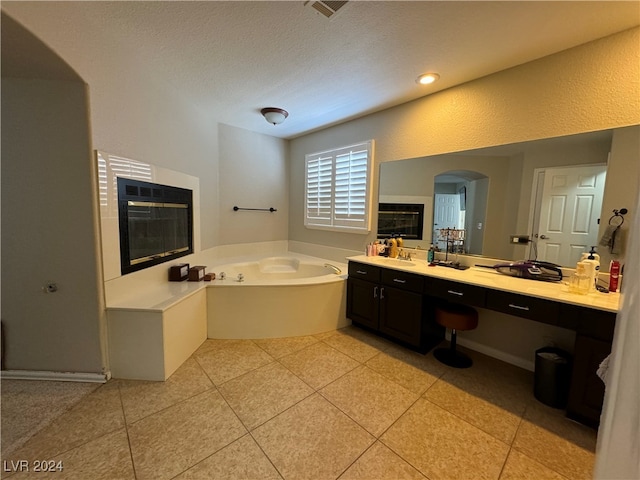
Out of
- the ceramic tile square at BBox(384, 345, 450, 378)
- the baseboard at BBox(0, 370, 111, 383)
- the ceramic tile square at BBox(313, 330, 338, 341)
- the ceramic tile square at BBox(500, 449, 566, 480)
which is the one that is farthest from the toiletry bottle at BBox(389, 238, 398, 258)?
the baseboard at BBox(0, 370, 111, 383)

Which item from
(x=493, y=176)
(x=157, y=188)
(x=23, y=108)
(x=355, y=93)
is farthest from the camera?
(x=355, y=93)

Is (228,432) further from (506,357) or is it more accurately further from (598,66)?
(598,66)

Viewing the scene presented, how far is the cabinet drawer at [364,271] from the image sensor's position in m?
2.57

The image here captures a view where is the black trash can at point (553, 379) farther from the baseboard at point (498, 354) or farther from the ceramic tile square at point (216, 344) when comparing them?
the ceramic tile square at point (216, 344)

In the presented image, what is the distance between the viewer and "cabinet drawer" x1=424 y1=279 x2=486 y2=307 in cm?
190

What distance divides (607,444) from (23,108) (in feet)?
10.8

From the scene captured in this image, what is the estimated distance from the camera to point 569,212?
6.26 feet

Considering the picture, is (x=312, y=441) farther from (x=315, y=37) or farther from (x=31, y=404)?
Result: (x=315, y=37)

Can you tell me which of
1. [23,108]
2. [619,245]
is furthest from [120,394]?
[619,245]

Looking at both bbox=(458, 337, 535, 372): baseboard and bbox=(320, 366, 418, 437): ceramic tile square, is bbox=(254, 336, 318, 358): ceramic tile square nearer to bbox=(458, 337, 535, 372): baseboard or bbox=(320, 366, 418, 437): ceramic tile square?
bbox=(320, 366, 418, 437): ceramic tile square

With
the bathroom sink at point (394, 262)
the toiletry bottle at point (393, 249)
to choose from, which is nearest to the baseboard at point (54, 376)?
the bathroom sink at point (394, 262)

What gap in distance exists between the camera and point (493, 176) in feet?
7.43

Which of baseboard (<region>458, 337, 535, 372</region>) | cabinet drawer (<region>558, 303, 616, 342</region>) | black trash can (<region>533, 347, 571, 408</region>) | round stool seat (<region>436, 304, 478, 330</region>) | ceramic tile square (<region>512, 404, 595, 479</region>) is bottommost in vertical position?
ceramic tile square (<region>512, 404, 595, 479</region>)

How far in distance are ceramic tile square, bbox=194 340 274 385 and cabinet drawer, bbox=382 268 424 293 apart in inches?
50.2
